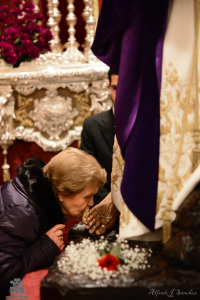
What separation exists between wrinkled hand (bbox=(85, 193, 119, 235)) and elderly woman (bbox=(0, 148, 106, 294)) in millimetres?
179

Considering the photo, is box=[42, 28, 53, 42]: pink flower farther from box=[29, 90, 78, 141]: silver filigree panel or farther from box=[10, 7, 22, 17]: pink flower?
box=[29, 90, 78, 141]: silver filigree panel

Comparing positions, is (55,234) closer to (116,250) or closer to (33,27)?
(116,250)

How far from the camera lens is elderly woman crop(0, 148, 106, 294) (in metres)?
1.22

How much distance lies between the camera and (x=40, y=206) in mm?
1272

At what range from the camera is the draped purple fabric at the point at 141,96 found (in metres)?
0.84

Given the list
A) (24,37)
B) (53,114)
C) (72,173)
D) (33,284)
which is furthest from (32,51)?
(33,284)

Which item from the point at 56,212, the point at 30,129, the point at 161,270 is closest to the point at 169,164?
the point at 161,270

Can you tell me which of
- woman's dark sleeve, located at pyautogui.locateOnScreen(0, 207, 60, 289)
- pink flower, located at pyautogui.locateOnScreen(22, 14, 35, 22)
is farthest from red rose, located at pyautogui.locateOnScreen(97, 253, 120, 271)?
pink flower, located at pyautogui.locateOnScreen(22, 14, 35, 22)

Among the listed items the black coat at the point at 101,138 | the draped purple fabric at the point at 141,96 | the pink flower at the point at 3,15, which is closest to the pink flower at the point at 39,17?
the pink flower at the point at 3,15

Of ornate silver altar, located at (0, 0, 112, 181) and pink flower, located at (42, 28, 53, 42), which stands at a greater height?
pink flower, located at (42, 28, 53, 42)

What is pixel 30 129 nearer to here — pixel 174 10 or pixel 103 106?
pixel 103 106

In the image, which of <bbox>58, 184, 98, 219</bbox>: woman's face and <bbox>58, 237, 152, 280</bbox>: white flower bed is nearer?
<bbox>58, 237, 152, 280</bbox>: white flower bed

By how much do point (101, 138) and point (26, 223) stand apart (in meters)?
0.94

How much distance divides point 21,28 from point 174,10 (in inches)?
68.6
